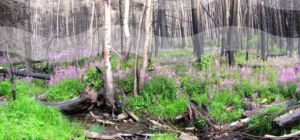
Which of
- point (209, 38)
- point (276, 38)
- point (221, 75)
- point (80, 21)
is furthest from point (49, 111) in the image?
point (209, 38)

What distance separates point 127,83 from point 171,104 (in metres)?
2.01

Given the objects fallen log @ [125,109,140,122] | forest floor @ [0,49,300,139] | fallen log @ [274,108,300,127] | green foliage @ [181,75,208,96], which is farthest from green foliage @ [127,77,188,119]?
fallen log @ [274,108,300,127]

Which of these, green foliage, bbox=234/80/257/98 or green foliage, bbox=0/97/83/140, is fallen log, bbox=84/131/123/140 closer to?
green foliage, bbox=0/97/83/140

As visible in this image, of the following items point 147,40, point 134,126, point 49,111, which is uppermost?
point 147,40

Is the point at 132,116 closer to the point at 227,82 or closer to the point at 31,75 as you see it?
the point at 227,82

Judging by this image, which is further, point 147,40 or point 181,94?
point 147,40

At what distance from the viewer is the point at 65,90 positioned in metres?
10.8

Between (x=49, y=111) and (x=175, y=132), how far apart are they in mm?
2751

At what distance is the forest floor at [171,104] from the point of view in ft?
22.9

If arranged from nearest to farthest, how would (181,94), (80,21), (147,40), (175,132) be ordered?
(175,132), (181,94), (147,40), (80,21)

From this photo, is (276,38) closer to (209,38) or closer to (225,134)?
(209,38)

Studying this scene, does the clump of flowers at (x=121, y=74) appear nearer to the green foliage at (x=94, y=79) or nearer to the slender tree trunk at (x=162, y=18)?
the green foliage at (x=94, y=79)

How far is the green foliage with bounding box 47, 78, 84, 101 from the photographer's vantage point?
10.5 meters

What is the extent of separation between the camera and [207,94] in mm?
9570
